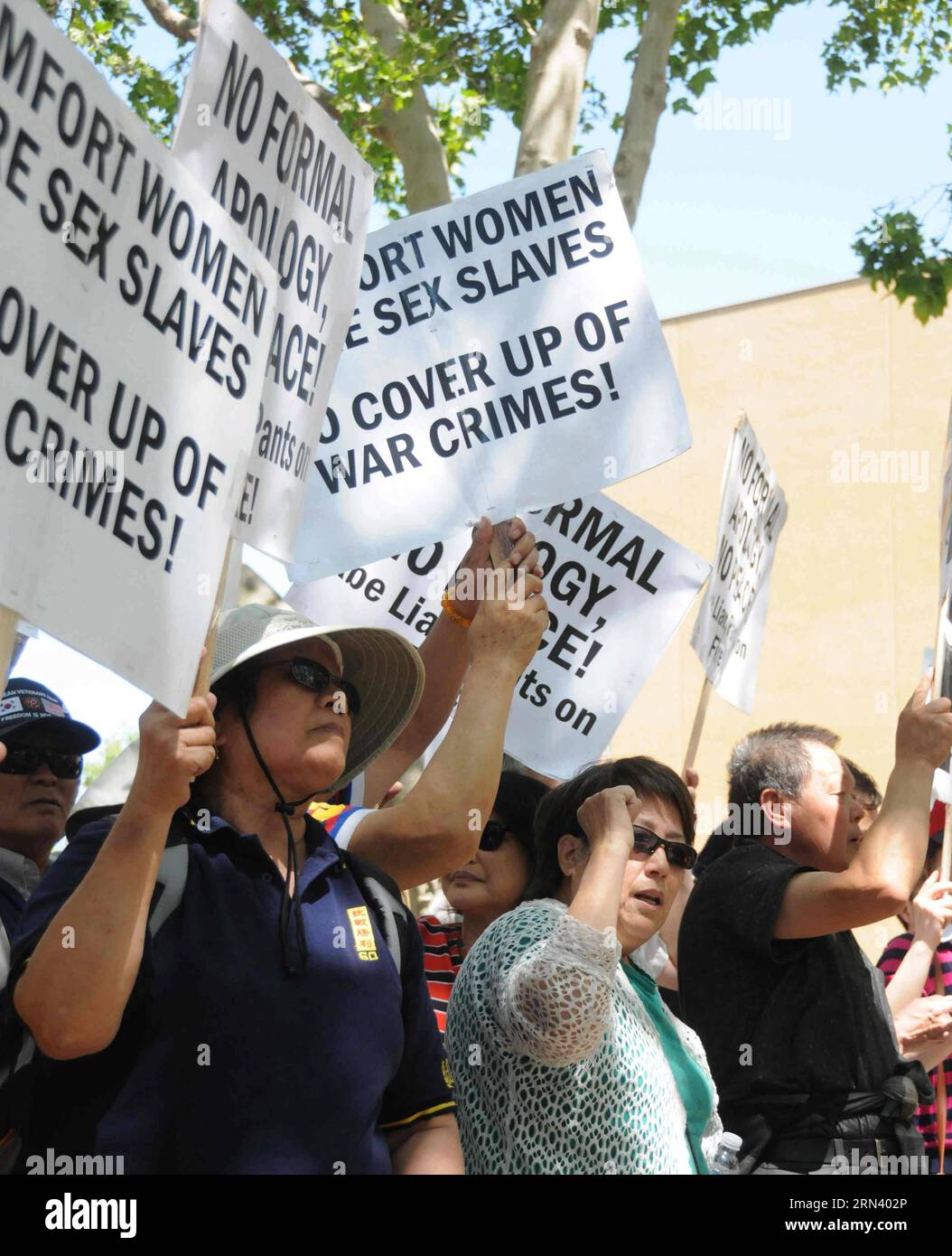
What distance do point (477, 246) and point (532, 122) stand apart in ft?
10.0

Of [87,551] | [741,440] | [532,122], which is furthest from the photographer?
[532,122]

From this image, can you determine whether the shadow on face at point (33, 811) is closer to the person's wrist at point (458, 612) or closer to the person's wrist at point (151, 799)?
the person's wrist at point (458, 612)

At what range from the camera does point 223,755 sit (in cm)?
297

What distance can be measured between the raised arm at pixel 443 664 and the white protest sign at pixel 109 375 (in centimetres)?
124

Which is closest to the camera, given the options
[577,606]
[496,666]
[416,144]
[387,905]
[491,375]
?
[387,905]

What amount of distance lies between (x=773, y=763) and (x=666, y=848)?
2.70ft

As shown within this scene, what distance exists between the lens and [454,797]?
325cm

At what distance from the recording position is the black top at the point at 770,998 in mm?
3898

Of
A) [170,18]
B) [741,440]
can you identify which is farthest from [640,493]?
[741,440]

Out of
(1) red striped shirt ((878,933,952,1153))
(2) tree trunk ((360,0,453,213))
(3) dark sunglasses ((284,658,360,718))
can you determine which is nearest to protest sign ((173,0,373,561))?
(3) dark sunglasses ((284,658,360,718))

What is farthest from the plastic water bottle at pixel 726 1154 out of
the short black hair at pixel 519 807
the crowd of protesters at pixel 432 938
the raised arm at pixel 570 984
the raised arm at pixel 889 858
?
the short black hair at pixel 519 807

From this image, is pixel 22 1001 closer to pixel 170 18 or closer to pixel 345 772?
pixel 345 772

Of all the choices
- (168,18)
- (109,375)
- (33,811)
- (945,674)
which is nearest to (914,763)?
(945,674)

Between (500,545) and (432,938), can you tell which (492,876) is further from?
(500,545)
